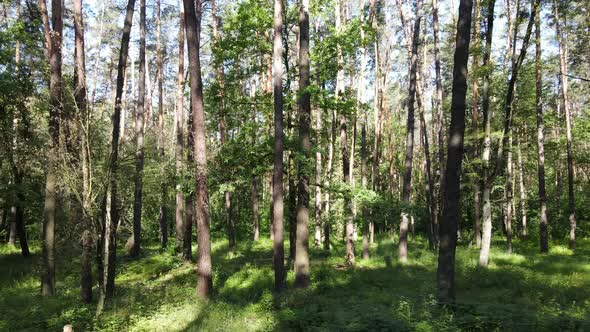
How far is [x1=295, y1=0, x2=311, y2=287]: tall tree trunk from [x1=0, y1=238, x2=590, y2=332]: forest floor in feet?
2.63

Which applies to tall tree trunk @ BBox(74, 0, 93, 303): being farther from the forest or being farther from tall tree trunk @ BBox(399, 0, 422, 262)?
tall tree trunk @ BBox(399, 0, 422, 262)

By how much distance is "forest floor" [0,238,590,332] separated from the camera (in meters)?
7.27

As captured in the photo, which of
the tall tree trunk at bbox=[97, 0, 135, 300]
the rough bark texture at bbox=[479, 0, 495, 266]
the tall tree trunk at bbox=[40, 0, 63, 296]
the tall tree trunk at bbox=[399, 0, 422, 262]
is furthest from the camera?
the tall tree trunk at bbox=[399, 0, 422, 262]

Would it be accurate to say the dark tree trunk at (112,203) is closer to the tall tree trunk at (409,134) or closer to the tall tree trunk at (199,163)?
the tall tree trunk at (199,163)

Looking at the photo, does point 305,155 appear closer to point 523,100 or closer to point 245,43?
point 245,43

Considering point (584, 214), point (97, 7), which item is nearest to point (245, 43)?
point (584, 214)

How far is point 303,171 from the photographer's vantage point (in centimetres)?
1138

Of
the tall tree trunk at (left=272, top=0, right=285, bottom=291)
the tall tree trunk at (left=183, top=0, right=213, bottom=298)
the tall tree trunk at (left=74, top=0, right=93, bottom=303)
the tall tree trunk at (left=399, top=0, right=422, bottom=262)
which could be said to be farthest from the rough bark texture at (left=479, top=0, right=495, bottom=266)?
the tall tree trunk at (left=74, top=0, right=93, bottom=303)

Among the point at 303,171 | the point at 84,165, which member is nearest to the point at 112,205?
the point at 84,165

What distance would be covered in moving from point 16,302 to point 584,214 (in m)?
35.2

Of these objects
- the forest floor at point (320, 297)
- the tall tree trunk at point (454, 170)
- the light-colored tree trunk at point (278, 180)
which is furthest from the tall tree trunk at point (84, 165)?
the tall tree trunk at point (454, 170)

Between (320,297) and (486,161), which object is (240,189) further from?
(486,161)

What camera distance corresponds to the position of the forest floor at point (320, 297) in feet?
23.8

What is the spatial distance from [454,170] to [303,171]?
4655 mm
